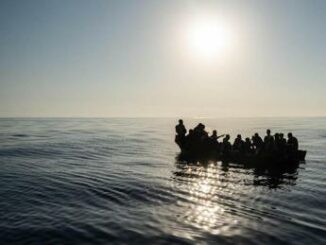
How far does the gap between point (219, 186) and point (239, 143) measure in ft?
41.8

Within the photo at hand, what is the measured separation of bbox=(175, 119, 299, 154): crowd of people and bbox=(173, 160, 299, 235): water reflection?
1.71 m

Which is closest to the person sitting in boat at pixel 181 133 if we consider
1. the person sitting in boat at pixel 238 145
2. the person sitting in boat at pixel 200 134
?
the person sitting in boat at pixel 200 134

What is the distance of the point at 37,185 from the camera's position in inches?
914

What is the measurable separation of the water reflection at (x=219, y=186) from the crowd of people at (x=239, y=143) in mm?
1714

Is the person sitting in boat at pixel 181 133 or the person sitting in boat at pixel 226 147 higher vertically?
the person sitting in boat at pixel 181 133

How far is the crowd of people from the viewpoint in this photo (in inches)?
1282

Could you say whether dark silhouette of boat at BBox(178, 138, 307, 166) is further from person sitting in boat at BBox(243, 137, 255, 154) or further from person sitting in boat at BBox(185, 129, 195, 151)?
person sitting in boat at BBox(243, 137, 255, 154)

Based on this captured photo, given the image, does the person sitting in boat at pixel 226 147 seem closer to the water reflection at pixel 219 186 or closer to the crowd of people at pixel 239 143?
the crowd of people at pixel 239 143

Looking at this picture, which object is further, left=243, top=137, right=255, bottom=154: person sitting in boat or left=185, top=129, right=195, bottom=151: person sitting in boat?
left=185, top=129, right=195, bottom=151: person sitting in boat

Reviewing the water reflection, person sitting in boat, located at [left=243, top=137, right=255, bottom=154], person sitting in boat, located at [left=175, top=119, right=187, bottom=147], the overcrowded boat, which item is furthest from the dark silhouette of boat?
person sitting in boat, located at [left=243, top=137, right=255, bottom=154]

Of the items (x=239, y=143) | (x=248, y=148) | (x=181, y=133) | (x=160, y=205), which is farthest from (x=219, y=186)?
(x=181, y=133)

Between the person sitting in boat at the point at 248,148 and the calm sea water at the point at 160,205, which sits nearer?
the calm sea water at the point at 160,205

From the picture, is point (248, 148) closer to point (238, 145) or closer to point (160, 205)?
point (238, 145)

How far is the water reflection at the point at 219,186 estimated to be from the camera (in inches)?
635
